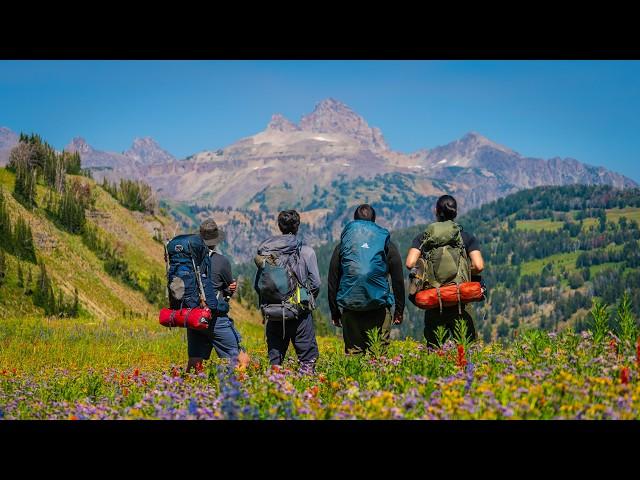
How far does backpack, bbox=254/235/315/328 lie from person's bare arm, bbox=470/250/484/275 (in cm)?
225

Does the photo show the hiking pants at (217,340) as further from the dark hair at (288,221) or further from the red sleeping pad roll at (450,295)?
the red sleeping pad roll at (450,295)

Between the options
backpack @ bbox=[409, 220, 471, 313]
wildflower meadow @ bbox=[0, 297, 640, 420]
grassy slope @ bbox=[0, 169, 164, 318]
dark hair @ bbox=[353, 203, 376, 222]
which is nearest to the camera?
wildflower meadow @ bbox=[0, 297, 640, 420]

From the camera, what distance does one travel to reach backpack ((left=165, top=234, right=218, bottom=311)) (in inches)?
371

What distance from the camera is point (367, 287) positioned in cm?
900

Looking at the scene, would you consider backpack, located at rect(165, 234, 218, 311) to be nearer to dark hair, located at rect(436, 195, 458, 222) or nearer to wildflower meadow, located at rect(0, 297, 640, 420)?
wildflower meadow, located at rect(0, 297, 640, 420)

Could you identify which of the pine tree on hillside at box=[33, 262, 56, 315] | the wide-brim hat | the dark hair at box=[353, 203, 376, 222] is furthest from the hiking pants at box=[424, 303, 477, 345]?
the pine tree on hillside at box=[33, 262, 56, 315]

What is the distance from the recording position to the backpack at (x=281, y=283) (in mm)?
9234

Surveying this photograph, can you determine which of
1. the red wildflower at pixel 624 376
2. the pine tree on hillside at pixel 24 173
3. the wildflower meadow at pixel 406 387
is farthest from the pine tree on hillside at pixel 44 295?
the red wildflower at pixel 624 376

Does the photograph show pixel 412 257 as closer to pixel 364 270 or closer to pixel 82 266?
pixel 364 270

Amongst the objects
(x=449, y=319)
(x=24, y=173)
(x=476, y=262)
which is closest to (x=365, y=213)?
(x=476, y=262)

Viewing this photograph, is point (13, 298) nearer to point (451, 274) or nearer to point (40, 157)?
point (40, 157)

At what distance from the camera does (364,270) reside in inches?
355
